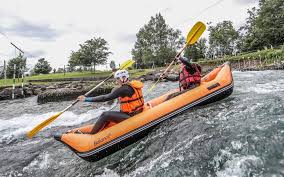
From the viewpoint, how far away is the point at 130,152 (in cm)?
523

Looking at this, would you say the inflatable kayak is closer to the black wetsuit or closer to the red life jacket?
the black wetsuit

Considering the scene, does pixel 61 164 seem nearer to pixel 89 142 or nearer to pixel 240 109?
pixel 89 142

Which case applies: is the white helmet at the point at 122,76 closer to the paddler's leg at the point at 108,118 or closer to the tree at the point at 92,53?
the paddler's leg at the point at 108,118

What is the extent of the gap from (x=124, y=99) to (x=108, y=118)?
1.51 ft

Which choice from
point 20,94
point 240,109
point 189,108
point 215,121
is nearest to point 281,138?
point 215,121

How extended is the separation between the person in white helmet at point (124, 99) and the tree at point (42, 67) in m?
47.4

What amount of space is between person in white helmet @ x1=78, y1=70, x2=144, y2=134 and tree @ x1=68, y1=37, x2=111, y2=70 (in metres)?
26.7

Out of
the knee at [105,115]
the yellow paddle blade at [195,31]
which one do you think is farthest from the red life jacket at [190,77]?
the knee at [105,115]

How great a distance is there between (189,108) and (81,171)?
249cm

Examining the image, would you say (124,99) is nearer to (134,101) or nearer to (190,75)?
(134,101)

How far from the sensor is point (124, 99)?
525cm

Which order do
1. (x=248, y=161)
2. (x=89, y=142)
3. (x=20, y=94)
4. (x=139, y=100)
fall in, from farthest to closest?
(x=20, y=94), (x=139, y=100), (x=89, y=142), (x=248, y=161)

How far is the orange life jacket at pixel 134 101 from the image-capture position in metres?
5.21

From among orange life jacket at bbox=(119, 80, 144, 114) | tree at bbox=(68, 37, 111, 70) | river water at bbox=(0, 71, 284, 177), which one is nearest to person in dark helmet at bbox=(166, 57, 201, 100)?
river water at bbox=(0, 71, 284, 177)
